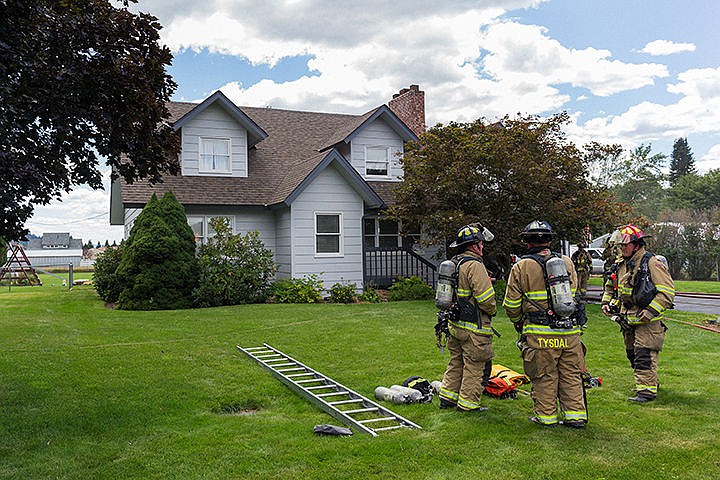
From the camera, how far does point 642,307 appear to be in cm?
719

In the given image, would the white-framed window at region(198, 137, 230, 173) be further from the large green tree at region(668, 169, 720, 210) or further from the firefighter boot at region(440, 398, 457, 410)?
the large green tree at region(668, 169, 720, 210)

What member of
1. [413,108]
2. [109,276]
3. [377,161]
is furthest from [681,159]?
[109,276]

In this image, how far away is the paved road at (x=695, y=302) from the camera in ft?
55.9

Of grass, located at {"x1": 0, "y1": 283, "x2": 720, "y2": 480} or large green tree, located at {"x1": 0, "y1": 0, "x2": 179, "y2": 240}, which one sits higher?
large green tree, located at {"x1": 0, "y1": 0, "x2": 179, "y2": 240}

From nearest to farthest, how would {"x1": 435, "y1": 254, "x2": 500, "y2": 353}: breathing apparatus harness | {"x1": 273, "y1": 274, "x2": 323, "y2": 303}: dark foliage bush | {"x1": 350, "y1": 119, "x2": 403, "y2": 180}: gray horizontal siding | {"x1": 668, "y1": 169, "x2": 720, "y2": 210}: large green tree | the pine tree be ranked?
1. {"x1": 435, "y1": 254, "x2": 500, "y2": 353}: breathing apparatus harness
2. {"x1": 273, "y1": 274, "x2": 323, "y2": 303}: dark foliage bush
3. {"x1": 350, "y1": 119, "x2": 403, "y2": 180}: gray horizontal siding
4. {"x1": 668, "y1": 169, "x2": 720, "y2": 210}: large green tree
5. the pine tree

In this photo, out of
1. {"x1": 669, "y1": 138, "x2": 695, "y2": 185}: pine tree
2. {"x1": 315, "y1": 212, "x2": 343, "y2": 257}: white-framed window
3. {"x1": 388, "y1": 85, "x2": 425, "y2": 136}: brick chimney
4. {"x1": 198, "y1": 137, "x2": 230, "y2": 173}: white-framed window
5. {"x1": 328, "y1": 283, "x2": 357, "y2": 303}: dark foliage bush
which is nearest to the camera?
{"x1": 328, "y1": 283, "x2": 357, "y2": 303}: dark foliage bush

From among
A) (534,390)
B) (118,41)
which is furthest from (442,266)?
(118,41)

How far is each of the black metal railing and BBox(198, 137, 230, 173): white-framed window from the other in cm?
609

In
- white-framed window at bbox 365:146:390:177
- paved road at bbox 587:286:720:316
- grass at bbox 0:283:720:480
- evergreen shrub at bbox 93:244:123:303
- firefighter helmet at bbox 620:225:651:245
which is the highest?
white-framed window at bbox 365:146:390:177

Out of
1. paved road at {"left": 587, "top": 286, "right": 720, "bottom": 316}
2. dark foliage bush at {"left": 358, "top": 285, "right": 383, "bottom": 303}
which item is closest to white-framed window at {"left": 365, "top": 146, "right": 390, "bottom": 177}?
dark foliage bush at {"left": 358, "top": 285, "right": 383, "bottom": 303}

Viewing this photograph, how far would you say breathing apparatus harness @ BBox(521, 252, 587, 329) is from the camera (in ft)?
19.7

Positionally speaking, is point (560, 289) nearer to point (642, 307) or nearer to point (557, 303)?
point (557, 303)

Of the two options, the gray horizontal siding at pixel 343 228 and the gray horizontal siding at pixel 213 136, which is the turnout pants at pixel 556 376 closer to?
the gray horizontal siding at pixel 343 228

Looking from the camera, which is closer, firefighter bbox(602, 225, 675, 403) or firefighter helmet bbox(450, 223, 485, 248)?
firefighter helmet bbox(450, 223, 485, 248)
